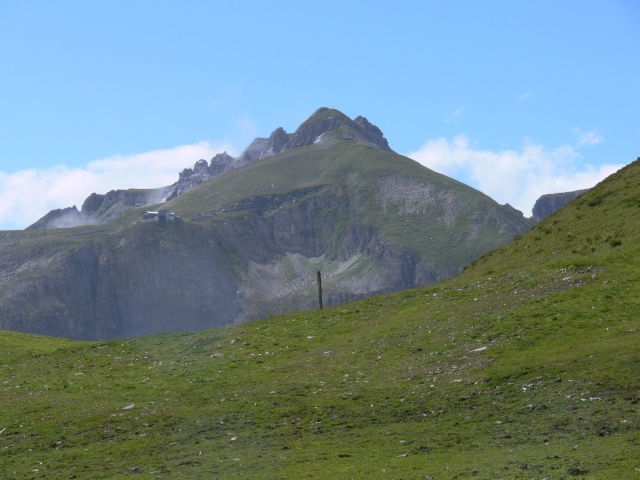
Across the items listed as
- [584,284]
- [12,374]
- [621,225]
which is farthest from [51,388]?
[621,225]

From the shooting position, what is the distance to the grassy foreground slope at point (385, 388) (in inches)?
774

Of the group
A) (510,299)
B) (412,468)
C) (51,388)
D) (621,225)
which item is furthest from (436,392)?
(621,225)

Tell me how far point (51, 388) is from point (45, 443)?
11.1m

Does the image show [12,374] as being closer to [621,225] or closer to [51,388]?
[51,388]

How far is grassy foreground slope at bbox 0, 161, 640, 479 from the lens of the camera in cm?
1966

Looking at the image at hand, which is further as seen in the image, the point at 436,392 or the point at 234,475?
the point at 436,392

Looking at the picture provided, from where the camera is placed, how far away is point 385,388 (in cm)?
2872

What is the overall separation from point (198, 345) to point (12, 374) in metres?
11.5

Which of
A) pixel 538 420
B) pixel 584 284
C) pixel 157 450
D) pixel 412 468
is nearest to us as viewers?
pixel 412 468

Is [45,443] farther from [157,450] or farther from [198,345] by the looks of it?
[198,345]

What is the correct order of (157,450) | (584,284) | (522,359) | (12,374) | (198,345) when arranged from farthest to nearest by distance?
(198,345) → (12,374) → (584,284) → (522,359) → (157,450)

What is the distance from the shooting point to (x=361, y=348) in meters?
37.1

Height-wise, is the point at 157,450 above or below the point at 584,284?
below

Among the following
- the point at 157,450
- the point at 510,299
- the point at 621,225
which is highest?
the point at 621,225
